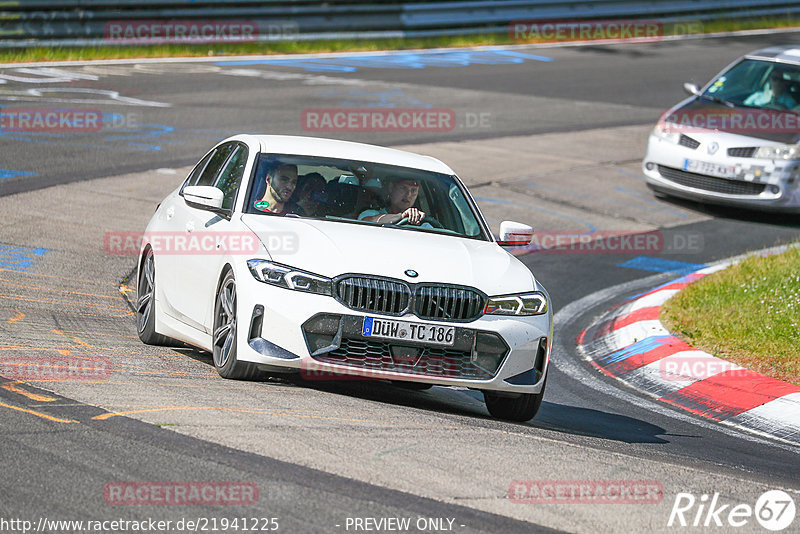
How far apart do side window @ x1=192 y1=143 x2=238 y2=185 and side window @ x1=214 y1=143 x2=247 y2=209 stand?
4.1 inches

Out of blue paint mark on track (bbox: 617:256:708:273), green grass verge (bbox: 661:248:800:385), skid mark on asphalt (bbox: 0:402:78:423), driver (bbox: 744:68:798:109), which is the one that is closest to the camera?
skid mark on asphalt (bbox: 0:402:78:423)

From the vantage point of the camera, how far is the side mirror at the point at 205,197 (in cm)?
751

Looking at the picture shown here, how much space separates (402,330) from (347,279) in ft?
1.31

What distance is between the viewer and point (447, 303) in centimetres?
677

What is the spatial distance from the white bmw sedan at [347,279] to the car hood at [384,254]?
11 mm

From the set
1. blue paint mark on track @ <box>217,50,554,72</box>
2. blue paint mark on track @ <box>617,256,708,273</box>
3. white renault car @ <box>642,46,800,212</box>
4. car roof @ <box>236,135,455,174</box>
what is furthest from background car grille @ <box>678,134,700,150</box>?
blue paint mark on track @ <box>217,50,554,72</box>

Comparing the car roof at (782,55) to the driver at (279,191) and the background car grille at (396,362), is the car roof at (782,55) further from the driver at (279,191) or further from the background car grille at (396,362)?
the background car grille at (396,362)

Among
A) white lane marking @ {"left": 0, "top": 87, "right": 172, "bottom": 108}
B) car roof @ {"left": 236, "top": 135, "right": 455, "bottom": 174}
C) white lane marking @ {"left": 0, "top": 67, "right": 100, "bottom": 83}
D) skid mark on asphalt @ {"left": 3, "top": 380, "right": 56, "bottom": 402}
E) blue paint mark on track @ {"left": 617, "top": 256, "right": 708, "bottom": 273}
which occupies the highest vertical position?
car roof @ {"left": 236, "top": 135, "right": 455, "bottom": 174}

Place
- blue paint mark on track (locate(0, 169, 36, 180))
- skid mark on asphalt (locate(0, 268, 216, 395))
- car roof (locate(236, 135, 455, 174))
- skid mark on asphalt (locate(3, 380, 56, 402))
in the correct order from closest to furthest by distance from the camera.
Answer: skid mark on asphalt (locate(3, 380, 56, 402)) → skid mark on asphalt (locate(0, 268, 216, 395)) → car roof (locate(236, 135, 455, 174)) → blue paint mark on track (locate(0, 169, 36, 180))

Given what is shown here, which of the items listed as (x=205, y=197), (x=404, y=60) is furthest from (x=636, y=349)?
(x=404, y=60)

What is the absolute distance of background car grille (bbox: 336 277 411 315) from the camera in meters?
6.67

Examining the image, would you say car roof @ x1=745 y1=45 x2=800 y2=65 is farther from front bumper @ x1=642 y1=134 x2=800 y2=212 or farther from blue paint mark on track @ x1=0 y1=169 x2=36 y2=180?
blue paint mark on track @ x1=0 y1=169 x2=36 y2=180

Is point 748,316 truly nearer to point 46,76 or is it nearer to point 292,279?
point 292,279

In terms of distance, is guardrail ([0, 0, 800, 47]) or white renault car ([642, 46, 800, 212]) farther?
guardrail ([0, 0, 800, 47])
